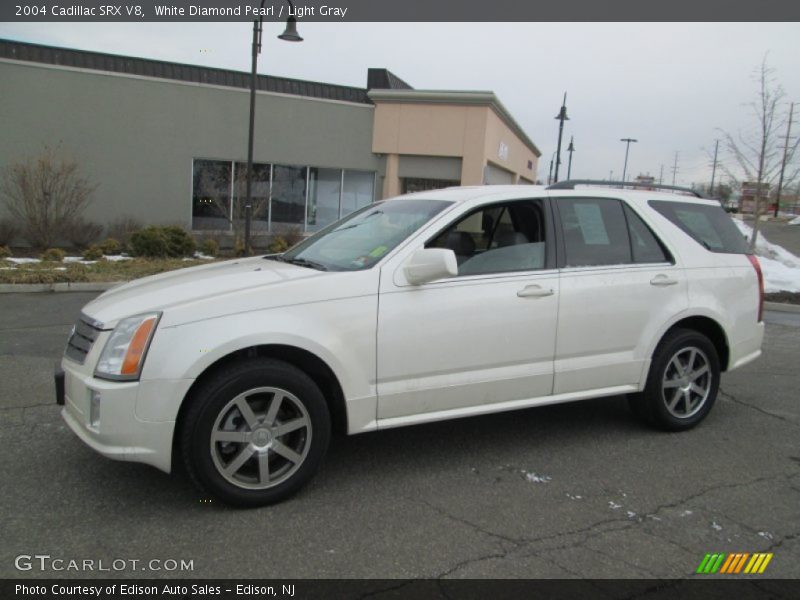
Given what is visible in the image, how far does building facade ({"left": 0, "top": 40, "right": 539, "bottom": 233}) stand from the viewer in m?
16.6

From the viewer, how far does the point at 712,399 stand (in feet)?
15.8

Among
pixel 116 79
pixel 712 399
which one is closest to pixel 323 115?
pixel 116 79

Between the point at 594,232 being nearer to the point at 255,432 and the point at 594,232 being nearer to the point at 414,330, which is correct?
the point at 414,330

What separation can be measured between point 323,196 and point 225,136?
3.57 m

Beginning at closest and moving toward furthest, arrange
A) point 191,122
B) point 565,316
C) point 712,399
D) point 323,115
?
point 565,316 → point 712,399 → point 191,122 → point 323,115

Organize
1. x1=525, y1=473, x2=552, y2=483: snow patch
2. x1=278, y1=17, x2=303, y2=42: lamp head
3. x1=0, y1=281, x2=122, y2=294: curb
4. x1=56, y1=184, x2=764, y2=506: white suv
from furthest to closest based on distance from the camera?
x1=278, y1=17, x2=303, y2=42: lamp head
x1=0, y1=281, x2=122, y2=294: curb
x1=525, y1=473, x2=552, y2=483: snow patch
x1=56, y1=184, x2=764, y2=506: white suv

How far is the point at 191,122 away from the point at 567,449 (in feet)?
55.0

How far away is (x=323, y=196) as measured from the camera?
67.1 ft

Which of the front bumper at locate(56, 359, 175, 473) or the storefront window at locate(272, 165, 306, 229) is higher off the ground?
the storefront window at locate(272, 165, 306, 229)

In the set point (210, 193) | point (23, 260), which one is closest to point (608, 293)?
point (23, 260)

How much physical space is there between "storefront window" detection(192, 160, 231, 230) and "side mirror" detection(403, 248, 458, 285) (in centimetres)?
1581

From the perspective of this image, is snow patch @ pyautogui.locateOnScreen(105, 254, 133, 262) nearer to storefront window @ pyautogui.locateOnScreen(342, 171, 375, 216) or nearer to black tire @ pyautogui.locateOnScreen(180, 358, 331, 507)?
storefront window @ pyautogui.locateOnScreen(342, 171, 375, 216)

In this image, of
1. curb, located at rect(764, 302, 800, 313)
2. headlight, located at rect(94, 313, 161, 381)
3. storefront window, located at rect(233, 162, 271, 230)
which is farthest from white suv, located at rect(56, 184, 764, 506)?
storefront window, located at rect(233, 162, 271, 230)
